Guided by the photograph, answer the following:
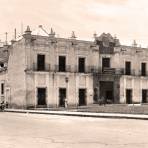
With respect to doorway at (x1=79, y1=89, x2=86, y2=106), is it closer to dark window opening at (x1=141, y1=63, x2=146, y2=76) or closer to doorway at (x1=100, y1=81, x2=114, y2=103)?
doorway at (x1=100, y1=81, x2=114, y2=103)

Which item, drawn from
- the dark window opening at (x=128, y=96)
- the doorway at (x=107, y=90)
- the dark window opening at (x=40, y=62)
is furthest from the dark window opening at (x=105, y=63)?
the dark window opening at (x=40, y=62)

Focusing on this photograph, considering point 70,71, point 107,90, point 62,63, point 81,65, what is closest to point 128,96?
point 107,90

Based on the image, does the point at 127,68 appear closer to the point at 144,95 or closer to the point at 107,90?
the point at 107,90

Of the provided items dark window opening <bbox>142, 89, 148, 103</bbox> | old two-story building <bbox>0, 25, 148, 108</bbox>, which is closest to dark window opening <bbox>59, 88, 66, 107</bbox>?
old two-story building <bbox>0, 25, 148, 108</bbox>

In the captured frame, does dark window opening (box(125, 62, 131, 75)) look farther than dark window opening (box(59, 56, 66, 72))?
Yes

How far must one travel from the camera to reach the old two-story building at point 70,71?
42344 mm

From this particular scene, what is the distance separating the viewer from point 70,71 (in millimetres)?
44781

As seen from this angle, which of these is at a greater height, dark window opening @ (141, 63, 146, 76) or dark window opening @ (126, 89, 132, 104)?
dark window opening @ (141, 63, 146, 76)

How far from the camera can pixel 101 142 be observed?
37.7ft

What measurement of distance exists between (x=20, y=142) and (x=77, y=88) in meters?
33.8

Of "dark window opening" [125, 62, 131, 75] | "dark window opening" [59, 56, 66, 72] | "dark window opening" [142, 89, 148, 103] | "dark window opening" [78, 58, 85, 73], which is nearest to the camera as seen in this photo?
"dark window opening" [59, 56, 66, 72]

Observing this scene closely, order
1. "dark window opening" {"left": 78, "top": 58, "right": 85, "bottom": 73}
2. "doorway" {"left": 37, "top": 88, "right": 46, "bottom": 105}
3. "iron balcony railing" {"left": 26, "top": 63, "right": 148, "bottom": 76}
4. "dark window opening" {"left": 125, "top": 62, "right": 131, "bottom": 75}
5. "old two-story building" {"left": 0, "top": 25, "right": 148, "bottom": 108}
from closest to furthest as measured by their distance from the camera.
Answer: "old two-story building" {"left": 0, "top": 25, "right": 148, "bottom": 108} → "doorway" {"left": 37, "top": 88, "right": 46, "bottom": 105} → "iron balcony railing" {"left": 26, "top": 63, "right": 148, "bottom": 76} → "dark window opening" {"left": 78, "top": 58, "right": 85, "bottom": 73} → "dark window opening" {"left": 125, "top": 62, "right": 131, "bottom": 75}

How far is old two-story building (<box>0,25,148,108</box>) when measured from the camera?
42.3 meters

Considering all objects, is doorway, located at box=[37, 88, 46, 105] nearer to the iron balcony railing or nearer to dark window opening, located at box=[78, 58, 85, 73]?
the iron balcony railing
